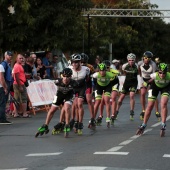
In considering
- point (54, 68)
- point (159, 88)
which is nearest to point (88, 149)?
point (159, 88)

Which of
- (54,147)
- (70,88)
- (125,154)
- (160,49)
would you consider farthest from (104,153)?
(160,49)

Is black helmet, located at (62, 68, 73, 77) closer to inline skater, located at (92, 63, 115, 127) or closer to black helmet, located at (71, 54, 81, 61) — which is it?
black helmet, located at (71, 54, 81, 61)

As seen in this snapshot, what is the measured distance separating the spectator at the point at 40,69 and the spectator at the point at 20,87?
3785mm

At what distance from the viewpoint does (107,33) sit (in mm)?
50719

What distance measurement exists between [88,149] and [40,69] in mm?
13354

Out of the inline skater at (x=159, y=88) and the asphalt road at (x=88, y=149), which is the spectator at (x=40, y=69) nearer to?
the asphalt road at (x=88, y=149)

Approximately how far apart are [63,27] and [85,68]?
14626 millimetres

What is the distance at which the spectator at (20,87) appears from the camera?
72.4 feet

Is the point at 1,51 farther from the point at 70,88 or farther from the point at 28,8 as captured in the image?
the point at 70,88

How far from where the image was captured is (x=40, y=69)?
2650 cm

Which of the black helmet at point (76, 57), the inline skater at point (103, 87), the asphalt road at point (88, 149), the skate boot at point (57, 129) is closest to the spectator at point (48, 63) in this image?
the inline skater at point (103, 87)

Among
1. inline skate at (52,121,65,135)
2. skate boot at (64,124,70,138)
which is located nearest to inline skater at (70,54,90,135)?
inline skate at (52,121,65,135)

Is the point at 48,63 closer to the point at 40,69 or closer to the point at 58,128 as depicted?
the point at 40,69

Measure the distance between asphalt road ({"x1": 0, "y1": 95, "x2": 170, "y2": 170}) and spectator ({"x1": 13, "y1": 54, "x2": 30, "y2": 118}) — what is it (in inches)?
128
